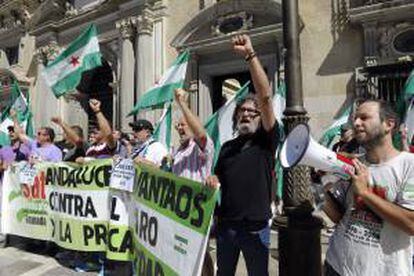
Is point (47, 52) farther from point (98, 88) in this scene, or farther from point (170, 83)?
point (170, 83)

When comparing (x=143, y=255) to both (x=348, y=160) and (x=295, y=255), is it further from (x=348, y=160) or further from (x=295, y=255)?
(x=348, y=160)

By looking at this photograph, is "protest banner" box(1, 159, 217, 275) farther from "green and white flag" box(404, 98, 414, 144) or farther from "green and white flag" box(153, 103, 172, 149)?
"green and white flag" box(404, 98, 414, 144)

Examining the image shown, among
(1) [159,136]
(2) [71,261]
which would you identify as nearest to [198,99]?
(1) [159,136]

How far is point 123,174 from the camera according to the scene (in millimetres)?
4781

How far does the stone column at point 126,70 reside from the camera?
1287 centimetres

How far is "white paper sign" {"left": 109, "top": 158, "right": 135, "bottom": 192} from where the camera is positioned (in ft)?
15.3

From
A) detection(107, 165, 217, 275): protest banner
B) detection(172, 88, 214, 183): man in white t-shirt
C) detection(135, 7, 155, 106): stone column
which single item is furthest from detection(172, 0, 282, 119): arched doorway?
detection(107, 165, 217, 275): protest banner

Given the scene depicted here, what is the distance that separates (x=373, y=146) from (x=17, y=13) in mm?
18858

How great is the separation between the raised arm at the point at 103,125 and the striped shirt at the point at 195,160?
143cm

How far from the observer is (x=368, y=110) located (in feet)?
7.70

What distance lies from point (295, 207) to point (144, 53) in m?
9.21

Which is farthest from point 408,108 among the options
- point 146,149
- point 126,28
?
point 126,28

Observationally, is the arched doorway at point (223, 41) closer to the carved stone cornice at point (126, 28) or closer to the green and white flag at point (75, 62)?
the carved stone cornice at point (126, 28)

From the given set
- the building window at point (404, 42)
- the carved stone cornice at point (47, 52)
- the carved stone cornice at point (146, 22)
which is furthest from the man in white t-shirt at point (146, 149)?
the carved stone cornice at point (47, 52)
